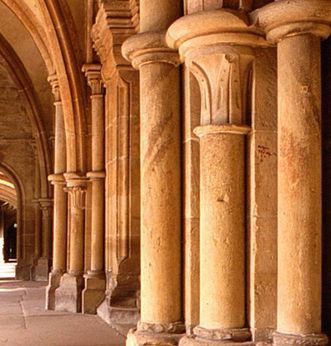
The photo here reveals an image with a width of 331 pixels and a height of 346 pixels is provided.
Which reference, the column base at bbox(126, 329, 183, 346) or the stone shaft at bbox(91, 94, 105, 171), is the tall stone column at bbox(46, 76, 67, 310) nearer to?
the stone shaft at bbox(91, 94, 105, 171)

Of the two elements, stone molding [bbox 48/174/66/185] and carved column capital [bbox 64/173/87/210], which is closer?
carved column capital [bbox 64/173/87/210]

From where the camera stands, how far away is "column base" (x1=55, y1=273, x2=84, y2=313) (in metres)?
9.25

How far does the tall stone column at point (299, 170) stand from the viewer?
3588mm

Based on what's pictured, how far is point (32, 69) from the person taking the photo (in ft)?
44.8

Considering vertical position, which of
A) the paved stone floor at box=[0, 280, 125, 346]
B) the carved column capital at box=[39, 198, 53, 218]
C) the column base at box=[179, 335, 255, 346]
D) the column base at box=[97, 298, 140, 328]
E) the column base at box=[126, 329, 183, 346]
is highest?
the carved column capital at box=[39, 198, 53, 218]

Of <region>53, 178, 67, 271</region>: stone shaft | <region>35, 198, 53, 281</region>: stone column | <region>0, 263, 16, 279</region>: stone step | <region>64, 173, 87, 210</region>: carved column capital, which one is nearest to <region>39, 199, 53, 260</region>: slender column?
<region>35, 198, 53, 281</region>: stone column

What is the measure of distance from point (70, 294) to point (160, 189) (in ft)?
17.4

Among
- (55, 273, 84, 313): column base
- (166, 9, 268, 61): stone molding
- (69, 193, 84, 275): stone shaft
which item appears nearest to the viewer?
(166, 9, 268, 61): stone molding

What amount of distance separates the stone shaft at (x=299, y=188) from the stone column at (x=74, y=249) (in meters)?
5.96

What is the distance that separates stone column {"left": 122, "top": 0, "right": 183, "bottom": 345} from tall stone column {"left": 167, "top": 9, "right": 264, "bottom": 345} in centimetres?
41

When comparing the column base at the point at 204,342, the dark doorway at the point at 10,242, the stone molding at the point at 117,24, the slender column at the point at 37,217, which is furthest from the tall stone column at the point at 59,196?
the dark doorway at the point at 10,242

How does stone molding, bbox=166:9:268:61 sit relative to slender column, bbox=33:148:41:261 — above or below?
above

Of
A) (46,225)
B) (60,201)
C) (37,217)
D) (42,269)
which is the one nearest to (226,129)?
(60,201)

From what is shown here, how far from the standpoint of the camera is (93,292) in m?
9.02
